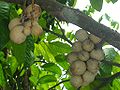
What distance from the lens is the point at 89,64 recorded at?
1162 mm

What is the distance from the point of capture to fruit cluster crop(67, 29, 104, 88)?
1150mm

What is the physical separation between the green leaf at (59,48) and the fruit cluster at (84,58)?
48 centimetres

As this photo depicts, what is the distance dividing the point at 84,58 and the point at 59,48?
53 cm

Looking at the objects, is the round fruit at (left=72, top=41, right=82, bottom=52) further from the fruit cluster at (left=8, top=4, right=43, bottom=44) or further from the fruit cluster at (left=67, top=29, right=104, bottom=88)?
the fruit cluster at (left=8, top=4, right=43, bottom=44)

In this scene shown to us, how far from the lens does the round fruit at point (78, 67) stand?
3.77 feet

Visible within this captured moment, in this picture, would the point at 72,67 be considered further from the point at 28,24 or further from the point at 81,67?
the point at 28,24

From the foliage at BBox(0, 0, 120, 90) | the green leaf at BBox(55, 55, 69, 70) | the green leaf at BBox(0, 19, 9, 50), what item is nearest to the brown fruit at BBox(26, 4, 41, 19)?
the green leaf at BBox(0, 19, 9, 50)

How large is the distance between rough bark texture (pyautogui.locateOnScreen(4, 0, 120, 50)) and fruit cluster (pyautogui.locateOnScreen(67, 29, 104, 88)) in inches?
6.4

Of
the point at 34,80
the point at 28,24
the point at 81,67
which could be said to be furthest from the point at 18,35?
the point at 34,80

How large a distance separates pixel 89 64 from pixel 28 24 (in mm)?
290

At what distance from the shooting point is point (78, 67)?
3.73 feet

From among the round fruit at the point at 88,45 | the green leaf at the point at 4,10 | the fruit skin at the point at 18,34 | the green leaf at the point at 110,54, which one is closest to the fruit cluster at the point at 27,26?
the fruit skin at the point at 18,34

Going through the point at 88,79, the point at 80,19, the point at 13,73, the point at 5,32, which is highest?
the point at 80,19

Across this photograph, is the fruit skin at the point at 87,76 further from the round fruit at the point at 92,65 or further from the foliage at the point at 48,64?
the foliage at the point at 48,64
